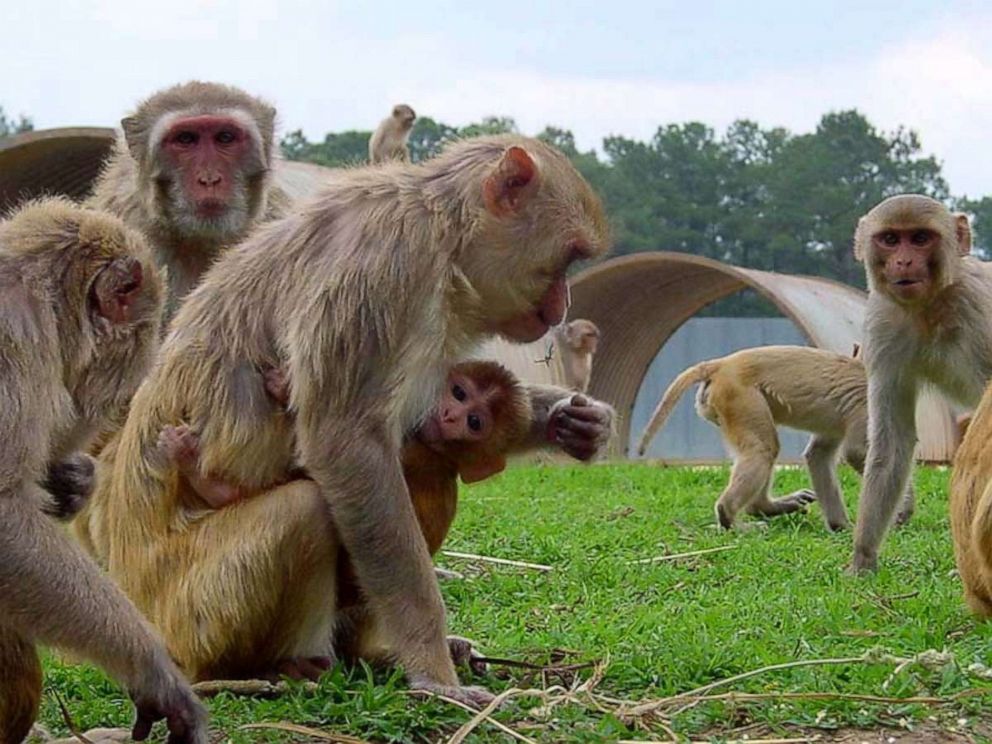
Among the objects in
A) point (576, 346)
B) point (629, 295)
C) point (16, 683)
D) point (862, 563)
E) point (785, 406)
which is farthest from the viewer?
point (629, 295)

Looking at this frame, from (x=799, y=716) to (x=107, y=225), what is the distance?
2255mm

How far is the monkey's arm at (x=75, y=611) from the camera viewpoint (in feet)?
11.1

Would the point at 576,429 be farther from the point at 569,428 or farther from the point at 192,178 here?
the point at 192,178

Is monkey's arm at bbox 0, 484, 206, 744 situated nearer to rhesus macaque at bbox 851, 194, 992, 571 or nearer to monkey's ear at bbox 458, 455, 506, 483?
monkey's ear at bbox 458, 455, 506, 483

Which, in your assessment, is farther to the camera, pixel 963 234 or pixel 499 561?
pixel 963 234

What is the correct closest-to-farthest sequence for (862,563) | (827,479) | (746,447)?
1. (862,563)
2. (827,479)
3. (746,447)

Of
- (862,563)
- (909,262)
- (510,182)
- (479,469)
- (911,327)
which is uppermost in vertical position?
(510,182)

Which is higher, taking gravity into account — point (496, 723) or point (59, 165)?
point (59, 165)

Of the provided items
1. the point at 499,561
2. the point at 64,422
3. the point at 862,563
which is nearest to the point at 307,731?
the point at 64,422

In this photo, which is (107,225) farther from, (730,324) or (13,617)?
(730,324)

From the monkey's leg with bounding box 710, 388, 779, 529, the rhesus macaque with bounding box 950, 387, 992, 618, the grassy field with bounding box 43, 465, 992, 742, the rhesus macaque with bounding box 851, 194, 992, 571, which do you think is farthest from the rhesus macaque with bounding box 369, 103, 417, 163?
the rhesus macaque with bounding box 950, 387, 992, 618

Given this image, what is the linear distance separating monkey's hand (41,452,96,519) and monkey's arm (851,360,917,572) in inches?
181

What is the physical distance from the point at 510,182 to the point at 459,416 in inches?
29.0

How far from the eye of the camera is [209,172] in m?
6.58
